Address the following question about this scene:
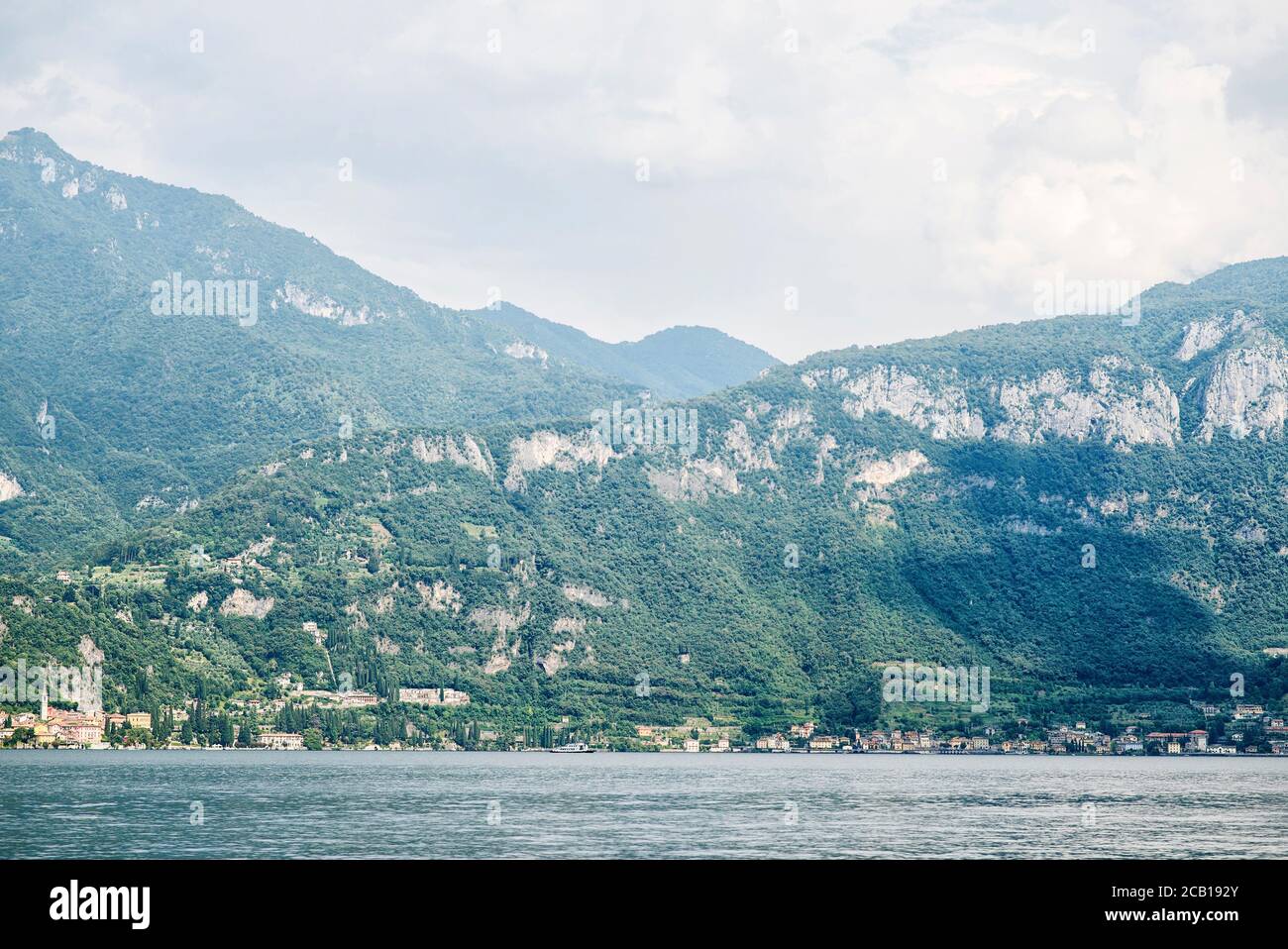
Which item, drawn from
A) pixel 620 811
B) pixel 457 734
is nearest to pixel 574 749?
pixel 457 734

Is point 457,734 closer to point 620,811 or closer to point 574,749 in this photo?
point 574,749

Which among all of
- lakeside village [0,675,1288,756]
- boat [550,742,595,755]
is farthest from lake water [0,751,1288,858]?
boat [550,742,595,755]

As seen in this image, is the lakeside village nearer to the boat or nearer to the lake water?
the boat

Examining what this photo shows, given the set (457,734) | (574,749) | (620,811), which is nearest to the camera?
(620,811)
